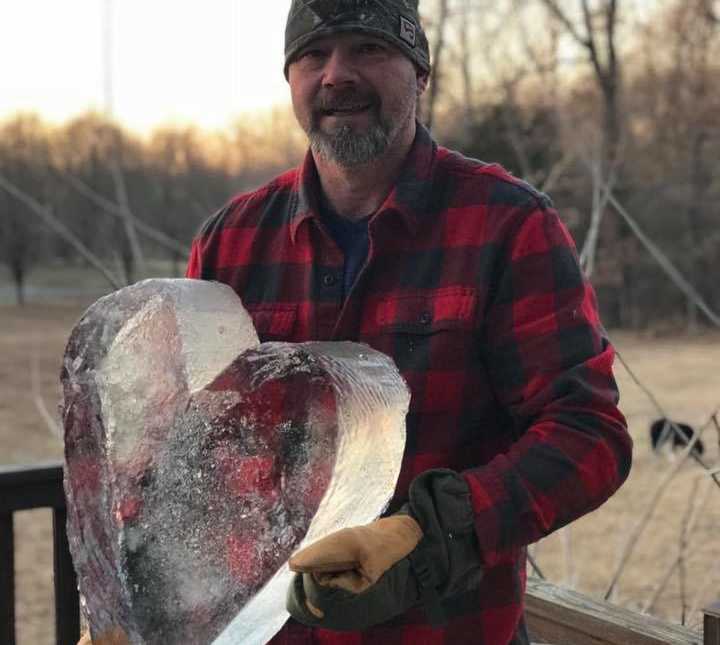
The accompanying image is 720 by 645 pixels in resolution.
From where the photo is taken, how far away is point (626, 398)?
1122 centimetres

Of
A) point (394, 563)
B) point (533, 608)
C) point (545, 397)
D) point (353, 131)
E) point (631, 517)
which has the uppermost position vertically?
point (353, 131)

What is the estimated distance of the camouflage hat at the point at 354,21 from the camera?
4.12ft

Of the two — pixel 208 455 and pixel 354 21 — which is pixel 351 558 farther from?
pixel 354 21

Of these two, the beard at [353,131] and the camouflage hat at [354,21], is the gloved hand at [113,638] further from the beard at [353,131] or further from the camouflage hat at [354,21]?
the camouflage hat at [354,21]

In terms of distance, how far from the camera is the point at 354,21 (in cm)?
125

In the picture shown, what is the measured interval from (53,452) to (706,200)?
55.1 feet

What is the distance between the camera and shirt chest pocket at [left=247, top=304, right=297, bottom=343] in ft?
4.45

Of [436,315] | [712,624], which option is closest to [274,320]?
[436,315]

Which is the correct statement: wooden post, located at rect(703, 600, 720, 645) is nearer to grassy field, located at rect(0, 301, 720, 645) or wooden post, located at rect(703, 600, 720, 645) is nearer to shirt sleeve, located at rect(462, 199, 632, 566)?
shirt sleeve, located at rect(462, 199, 632, 566)

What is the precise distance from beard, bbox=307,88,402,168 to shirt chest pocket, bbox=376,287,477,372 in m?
0.20

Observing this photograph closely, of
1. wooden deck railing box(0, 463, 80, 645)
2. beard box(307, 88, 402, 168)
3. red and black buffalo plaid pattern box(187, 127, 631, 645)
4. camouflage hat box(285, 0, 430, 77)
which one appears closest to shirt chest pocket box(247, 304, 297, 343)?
red and black buffalo plaid pattern box(187, 127, 631, 645)

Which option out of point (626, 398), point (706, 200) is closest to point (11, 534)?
point (626, 398)

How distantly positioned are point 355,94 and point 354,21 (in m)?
0.09

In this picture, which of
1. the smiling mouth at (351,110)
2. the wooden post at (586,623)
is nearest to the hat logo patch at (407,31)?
the smiling mouth at (351,110)
